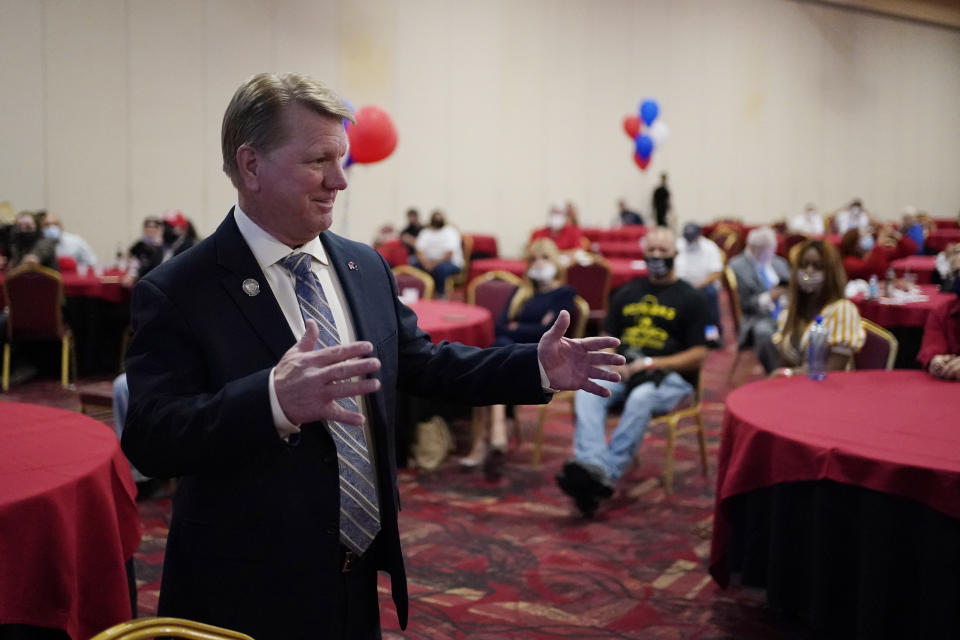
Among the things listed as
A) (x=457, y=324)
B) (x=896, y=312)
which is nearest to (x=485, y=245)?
(x=896, y=312)

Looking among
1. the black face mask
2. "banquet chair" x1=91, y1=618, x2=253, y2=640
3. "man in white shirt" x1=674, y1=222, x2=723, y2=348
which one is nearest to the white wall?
the black face mask

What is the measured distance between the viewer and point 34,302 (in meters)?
6.52

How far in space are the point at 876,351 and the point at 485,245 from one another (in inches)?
408

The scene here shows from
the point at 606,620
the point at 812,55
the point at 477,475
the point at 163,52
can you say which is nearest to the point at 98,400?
the point at 477,475

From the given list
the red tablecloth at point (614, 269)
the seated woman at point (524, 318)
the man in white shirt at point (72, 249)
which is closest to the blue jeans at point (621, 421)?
the seated woman at point (524, 318)

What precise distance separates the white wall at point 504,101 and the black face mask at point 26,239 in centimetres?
266

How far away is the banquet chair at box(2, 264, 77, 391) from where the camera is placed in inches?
254

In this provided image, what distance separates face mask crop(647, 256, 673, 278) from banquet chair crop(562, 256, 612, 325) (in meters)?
2.67

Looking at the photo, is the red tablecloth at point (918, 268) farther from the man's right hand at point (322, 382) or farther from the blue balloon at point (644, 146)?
the man's right hand at point (322, 382)

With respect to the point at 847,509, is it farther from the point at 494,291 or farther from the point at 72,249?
the point at 72,249

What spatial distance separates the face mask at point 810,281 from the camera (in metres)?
4.30

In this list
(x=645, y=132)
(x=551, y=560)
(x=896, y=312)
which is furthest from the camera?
(x=645, y=132)

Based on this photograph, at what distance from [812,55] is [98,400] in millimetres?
18990

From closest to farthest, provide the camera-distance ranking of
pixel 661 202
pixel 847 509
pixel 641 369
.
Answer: pixel 847 509, pixel 641 369, pixel 661 202
